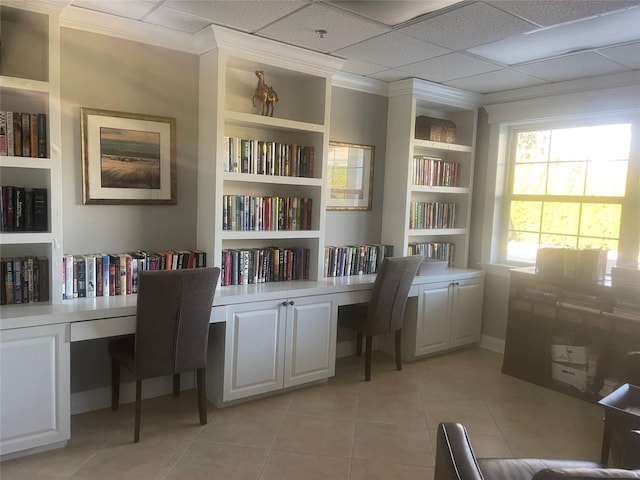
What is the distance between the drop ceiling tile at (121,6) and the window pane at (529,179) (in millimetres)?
3314

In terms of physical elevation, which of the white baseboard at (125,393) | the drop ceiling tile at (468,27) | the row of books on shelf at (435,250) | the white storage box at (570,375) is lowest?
the white baseboard at (125,393)

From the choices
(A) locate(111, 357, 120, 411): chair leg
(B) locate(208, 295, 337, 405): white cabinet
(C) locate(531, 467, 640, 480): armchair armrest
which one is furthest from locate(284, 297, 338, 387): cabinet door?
(C) locate(531, 467, 640, 480): armchair armrest

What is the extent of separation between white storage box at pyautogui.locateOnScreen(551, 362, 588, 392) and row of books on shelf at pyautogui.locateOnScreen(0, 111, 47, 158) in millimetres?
3716

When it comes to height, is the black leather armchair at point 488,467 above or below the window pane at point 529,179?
below

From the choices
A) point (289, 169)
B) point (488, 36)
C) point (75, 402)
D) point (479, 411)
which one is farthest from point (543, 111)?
point (75, 402)

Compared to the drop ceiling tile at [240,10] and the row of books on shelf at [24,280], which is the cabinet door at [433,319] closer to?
the drop ceiling tile at [240,10]

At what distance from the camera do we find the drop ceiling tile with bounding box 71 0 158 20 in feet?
8.34

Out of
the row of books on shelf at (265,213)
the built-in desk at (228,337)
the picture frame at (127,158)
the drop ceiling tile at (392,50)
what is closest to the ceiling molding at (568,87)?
the drop ceiling tile at (392,50)

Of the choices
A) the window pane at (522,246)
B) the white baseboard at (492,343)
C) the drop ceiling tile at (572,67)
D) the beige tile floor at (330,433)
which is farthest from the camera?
the white baseboard at (492,343)

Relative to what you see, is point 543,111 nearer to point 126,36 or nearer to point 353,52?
point 353,52

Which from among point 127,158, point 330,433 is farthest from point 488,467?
point 127,158

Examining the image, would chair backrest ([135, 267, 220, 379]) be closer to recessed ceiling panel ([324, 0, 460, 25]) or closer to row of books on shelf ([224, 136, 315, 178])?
row of books on shelf ([224, 136, 315, 178])

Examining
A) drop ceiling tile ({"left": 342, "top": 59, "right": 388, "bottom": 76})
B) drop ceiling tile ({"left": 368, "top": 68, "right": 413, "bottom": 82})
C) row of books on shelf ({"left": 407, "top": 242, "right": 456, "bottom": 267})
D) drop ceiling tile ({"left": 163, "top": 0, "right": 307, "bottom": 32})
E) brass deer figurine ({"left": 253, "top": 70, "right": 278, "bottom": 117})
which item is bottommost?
row of books on shelf ({"left": 407, "top": 242, "right": 456, "bottom": 267})

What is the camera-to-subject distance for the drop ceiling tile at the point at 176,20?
8.75 feet
